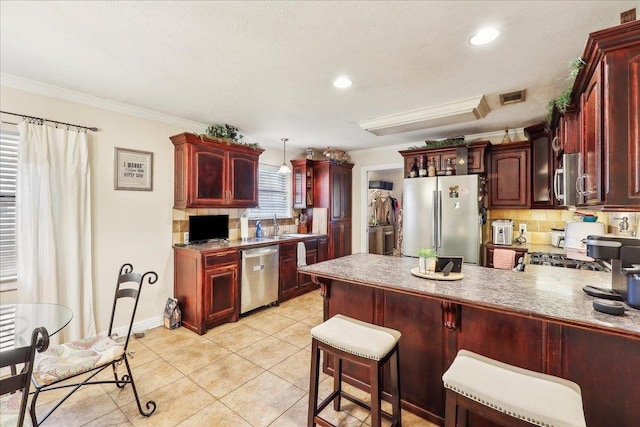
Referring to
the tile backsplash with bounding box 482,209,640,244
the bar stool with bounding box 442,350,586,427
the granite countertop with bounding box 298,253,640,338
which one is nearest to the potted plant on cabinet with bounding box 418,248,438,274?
the granite countertop with bounding box 298,253,640,338

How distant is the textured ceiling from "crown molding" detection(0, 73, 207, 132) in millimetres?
80

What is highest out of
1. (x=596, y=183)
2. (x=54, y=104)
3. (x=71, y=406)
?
(x=54, y=104)

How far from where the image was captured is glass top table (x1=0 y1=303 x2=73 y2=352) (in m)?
1.64

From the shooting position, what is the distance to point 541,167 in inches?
144

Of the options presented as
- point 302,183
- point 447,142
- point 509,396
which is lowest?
point 509,396

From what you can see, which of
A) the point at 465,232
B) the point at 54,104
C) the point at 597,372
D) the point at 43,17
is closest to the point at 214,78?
the point at 43,17

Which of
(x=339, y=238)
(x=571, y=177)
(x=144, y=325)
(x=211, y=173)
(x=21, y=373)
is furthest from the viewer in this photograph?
(x=339, y=238)

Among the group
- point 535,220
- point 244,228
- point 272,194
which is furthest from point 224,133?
point 535,220

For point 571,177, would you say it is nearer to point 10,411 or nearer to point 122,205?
point 10,411

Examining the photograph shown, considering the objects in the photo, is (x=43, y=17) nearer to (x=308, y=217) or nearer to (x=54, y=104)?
(x=54, y=104)

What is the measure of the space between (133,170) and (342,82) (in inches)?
98.3

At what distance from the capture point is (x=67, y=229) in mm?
2742

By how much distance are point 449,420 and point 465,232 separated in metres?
3.03

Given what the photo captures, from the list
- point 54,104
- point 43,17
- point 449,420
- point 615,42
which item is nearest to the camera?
point 449,420
